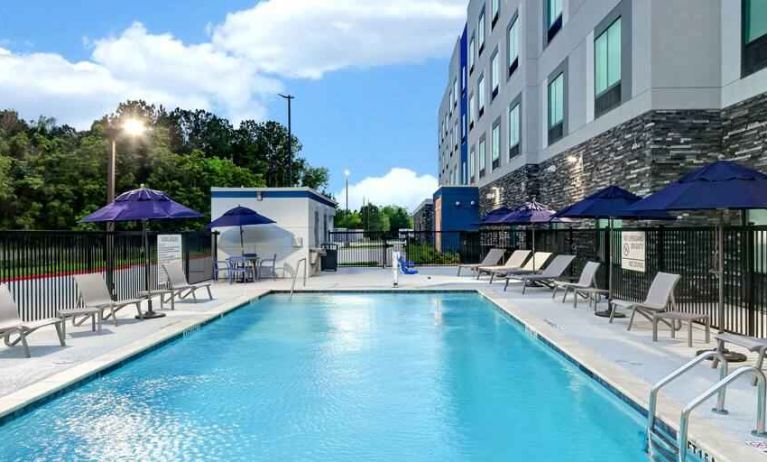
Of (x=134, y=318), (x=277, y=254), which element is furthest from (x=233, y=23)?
(x=134, y=318)

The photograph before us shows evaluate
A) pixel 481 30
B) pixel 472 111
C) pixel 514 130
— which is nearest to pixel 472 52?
pixel 481 30

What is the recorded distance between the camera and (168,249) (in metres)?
14.0

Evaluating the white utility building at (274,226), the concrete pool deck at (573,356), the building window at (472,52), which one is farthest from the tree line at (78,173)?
the concrete pool deck at (573,356)

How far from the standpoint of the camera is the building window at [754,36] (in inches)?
407

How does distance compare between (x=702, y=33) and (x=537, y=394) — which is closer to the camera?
(x=537, y=394)

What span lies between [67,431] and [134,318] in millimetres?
5732

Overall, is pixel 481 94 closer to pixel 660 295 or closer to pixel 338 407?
pixel 660 295

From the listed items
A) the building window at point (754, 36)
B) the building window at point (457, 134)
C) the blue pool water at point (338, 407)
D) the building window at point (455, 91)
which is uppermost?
the building window at point (455, 91)

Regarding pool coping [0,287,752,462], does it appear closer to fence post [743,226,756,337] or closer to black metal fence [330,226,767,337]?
black metal fence [330,226,767,337]

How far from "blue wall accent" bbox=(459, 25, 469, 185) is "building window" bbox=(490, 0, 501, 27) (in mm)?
9093

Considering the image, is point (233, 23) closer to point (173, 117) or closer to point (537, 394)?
point (537, 394)

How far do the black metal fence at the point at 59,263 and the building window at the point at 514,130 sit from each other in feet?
47.6

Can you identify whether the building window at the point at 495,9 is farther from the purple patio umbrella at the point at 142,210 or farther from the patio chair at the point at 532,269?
the purple patio umbrella at the point at 142,210

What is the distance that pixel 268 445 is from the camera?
507 centimetres
